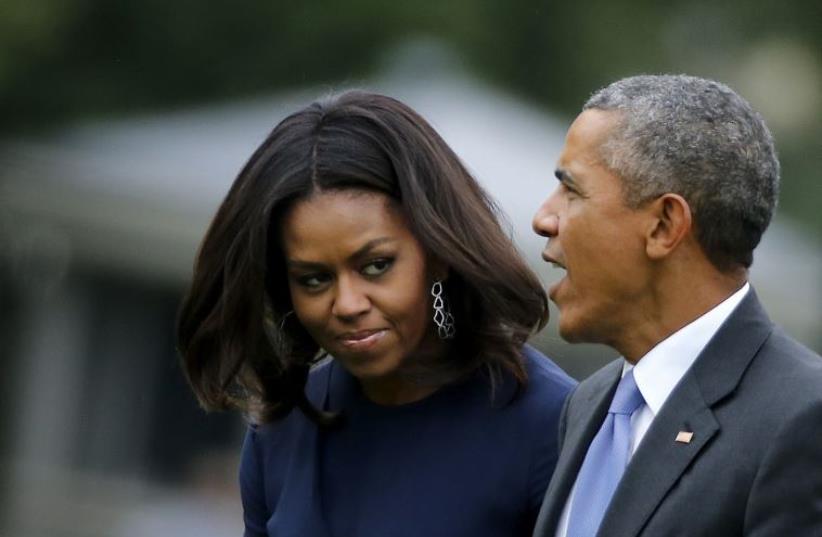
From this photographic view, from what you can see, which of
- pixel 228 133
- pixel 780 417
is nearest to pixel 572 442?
pixel 780 417

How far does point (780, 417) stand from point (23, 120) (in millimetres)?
17655

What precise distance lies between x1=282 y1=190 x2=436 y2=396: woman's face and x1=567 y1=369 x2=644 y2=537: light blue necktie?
60 centimetres

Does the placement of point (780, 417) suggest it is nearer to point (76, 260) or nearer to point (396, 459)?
point (396, 459)

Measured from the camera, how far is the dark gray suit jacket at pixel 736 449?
3.84m

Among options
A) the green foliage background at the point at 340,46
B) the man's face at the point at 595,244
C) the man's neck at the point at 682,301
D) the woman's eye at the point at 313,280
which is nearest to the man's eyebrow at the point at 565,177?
the man's face at the point at 595,244

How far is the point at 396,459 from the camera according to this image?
500 centimetres

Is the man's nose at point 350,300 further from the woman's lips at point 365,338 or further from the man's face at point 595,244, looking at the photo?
the man's face at point 595,244

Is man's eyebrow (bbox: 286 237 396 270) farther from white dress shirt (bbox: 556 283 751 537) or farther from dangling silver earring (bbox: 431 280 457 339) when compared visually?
white dress shirt (bbox: 556 283 751 537)

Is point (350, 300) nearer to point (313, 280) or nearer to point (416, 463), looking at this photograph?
point (313, 280)

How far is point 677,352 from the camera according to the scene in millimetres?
4250

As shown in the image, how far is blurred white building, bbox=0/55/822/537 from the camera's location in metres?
16.5

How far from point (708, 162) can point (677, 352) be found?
0.41 metres

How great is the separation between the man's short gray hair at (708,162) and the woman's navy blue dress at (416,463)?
2.90 ft

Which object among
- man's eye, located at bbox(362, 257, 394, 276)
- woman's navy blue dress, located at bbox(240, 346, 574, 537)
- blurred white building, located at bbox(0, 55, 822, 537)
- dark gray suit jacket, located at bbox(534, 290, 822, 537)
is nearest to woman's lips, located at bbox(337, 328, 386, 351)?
man's eye, located at bbox(362, 257, 394, 276)
